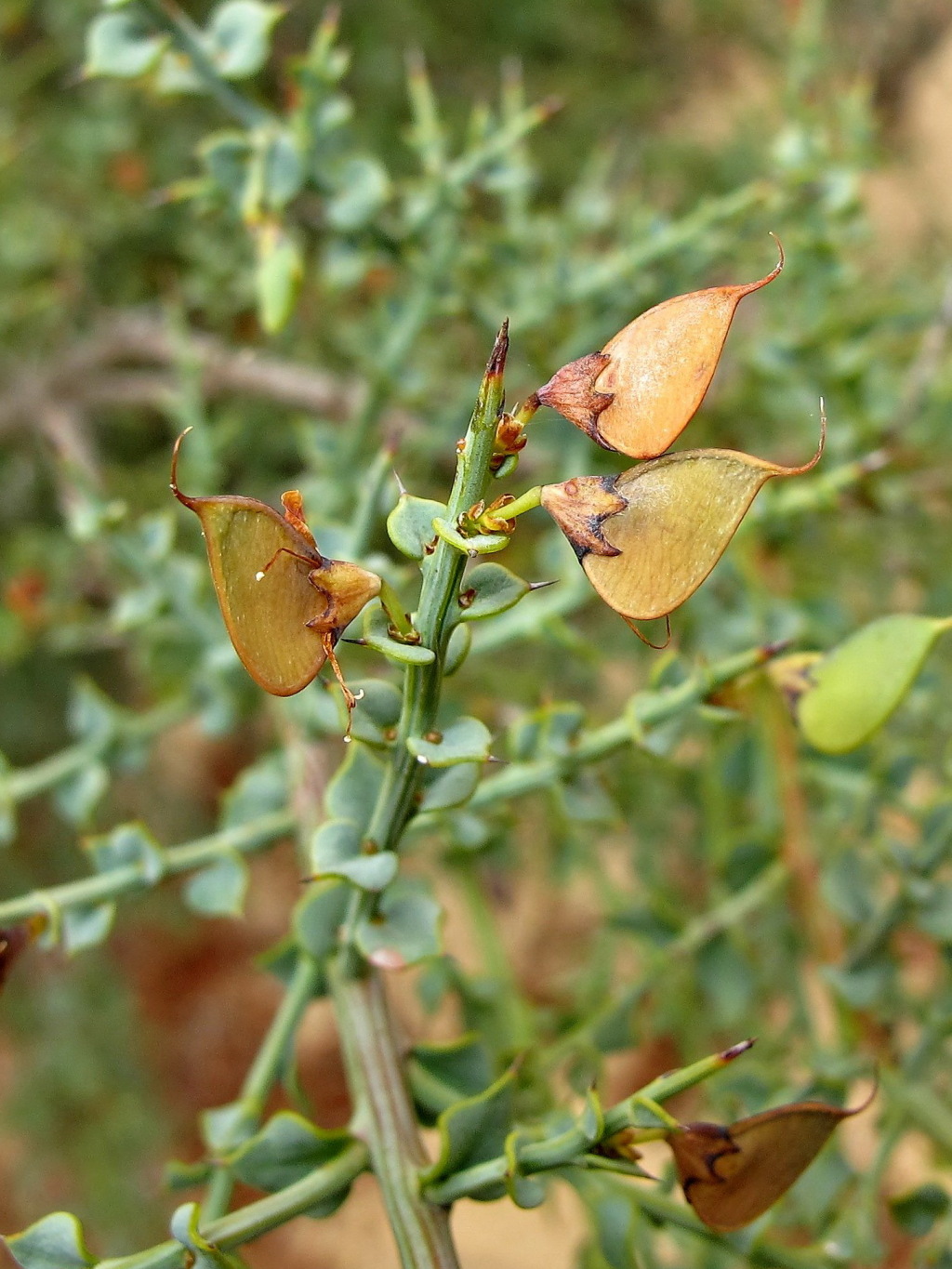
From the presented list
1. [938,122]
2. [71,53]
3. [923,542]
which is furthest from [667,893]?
[938,122]

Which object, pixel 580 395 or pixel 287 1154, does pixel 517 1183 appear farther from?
pixel 580 395

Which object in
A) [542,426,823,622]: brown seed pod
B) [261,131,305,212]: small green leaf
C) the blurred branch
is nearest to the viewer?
[542,426,823,622]: brown seed pod

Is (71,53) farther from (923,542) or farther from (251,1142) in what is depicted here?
(251,1142)

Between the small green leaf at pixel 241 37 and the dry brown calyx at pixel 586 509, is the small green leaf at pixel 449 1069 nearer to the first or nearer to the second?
the dry brown calyx at pixel 586 509

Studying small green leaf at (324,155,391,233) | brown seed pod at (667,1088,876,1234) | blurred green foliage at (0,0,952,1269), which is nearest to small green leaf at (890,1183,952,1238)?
blurred green foliage at (0,0,952,1269)

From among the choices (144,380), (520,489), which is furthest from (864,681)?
(144,380)

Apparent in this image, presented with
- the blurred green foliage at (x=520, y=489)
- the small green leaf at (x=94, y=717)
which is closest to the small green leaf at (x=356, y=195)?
the blurred green foliage at (x=520, y=489)

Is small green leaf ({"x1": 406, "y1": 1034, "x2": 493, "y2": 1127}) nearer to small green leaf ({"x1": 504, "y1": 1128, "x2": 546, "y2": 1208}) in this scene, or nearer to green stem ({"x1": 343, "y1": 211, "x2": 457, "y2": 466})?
small green leaf ({"x1": 504, "y1": 1128, "x2": 546, "y2": 1208})
